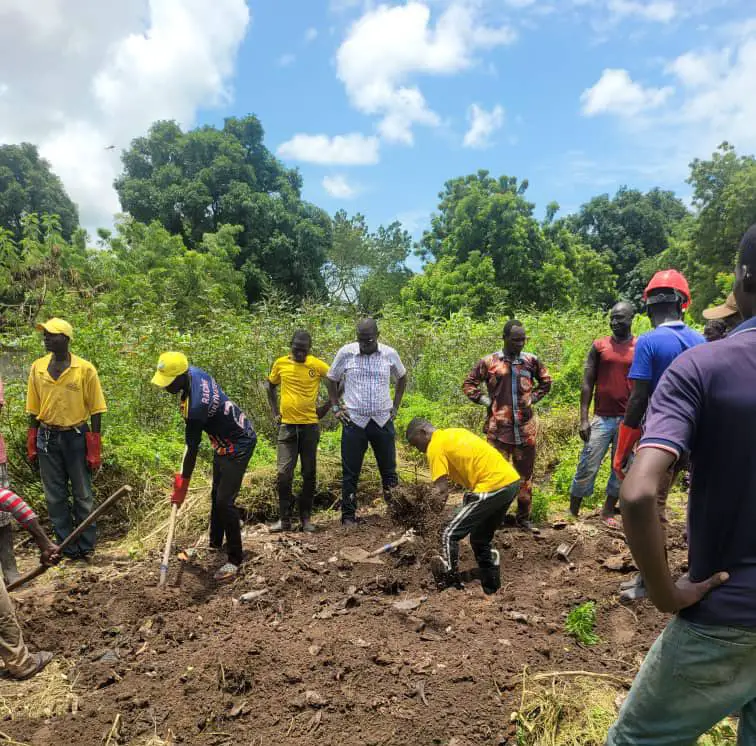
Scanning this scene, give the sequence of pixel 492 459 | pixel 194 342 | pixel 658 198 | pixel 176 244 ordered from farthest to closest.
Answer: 1. pixel 658 198
2. pixel 176 244
3. pixel 194 342
4. pixel 492 459

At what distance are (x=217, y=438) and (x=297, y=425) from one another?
1197 millimetres

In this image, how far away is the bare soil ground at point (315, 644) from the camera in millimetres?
2850

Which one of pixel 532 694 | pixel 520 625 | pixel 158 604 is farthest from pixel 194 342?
pixel 532 694

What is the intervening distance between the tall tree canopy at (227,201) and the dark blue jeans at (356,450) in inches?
625

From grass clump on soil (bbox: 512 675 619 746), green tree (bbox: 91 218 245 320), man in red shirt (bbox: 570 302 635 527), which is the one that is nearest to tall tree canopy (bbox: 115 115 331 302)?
green tree (bbox: 91 218 245 320)

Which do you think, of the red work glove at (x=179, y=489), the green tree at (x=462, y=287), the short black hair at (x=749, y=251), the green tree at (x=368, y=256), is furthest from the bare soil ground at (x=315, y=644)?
the green tree at (x=368, y=256)

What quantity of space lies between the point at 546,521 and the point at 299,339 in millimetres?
3050

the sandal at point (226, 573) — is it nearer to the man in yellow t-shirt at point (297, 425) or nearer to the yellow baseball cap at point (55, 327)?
the man in yellow t-shirt at point (297, 425)

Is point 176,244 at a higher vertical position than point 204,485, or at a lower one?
higher

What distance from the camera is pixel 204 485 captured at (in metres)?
6.30

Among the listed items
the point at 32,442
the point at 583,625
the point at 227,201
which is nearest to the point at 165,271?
the point at 227,201

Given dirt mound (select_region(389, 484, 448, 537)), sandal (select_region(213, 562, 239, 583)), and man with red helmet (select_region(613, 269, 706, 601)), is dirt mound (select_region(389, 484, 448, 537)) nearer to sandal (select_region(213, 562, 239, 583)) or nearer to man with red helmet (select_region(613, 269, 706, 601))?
sandal (select_region(213, 562, 239, 583))

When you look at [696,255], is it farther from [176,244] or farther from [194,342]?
[194,342]

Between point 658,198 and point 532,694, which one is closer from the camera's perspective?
point 532,694
